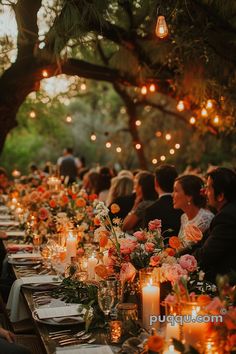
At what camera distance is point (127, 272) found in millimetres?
3102

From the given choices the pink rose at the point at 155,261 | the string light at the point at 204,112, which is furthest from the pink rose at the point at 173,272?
the string light at the point at 204,112

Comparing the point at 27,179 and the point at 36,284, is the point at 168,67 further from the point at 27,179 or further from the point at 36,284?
the point at 36,284

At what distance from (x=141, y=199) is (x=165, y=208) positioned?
0.89m

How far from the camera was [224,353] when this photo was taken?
2352 millimetres

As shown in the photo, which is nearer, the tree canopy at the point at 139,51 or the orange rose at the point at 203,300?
the orange rose at the point at 203,300

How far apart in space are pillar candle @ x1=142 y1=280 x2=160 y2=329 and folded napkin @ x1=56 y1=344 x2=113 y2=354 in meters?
0.33

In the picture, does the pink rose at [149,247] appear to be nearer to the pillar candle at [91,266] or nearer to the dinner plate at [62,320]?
the dinner plate at [62,320]

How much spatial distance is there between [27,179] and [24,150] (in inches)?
466

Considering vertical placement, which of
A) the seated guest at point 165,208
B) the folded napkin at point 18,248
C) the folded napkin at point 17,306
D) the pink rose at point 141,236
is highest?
the seated guest at point 165,208

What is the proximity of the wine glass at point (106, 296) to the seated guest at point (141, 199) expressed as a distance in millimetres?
3045

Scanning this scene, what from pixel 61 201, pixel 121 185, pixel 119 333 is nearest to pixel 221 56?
pixel 121 185

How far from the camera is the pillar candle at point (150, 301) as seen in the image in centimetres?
300

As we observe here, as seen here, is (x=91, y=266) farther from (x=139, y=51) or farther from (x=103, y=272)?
(x=139, y=51)

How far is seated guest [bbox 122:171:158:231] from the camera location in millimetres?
6129
